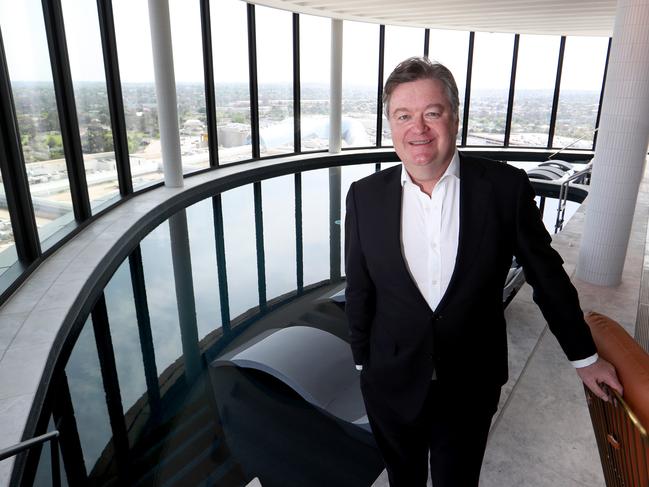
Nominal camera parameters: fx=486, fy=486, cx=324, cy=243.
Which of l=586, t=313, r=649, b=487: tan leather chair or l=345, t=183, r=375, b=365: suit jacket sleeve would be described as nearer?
l=586, t=313, r=649, b=487: tan leather chair

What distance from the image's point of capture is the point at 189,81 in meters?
8.88

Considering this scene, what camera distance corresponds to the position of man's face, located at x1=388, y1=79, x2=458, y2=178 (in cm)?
122

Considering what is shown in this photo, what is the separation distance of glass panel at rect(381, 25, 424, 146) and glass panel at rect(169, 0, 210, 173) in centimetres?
543

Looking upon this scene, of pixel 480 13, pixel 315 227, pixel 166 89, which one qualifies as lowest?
pixel 315 227

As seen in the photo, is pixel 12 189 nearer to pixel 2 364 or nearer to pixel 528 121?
pixel 2 364

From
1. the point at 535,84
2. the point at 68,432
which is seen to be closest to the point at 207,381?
the point at 68,432

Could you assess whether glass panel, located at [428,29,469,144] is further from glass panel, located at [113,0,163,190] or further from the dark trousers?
the dark trousers

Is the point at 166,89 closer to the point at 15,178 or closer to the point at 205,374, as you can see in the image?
the point at 15,178

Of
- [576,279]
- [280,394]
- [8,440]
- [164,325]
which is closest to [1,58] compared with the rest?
[164,325]

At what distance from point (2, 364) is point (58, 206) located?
2902 mm

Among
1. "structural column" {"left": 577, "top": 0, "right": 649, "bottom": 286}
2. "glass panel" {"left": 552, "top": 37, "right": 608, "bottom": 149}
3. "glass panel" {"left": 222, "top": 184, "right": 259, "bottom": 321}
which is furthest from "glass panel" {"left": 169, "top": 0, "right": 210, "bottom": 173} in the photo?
"glass panel" {"left": 552, "top": 37, "right": 608, "bottom": 149}

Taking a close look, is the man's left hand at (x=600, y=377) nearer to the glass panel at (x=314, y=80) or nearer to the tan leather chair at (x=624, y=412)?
the tan leather chair at (x=624, y=412)

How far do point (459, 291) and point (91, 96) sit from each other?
6408 mm

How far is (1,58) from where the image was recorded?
4.06 metres
